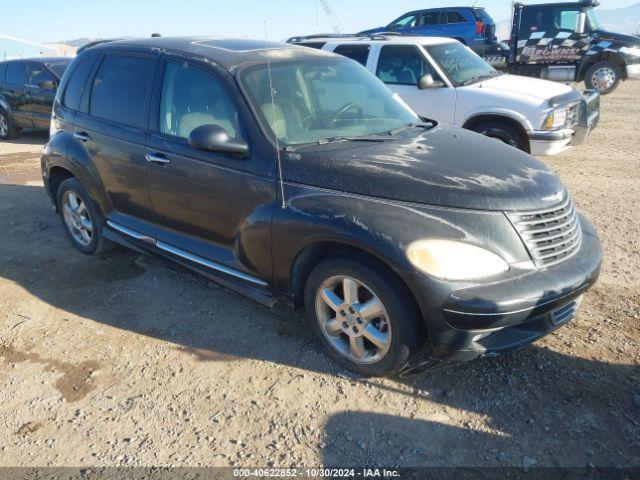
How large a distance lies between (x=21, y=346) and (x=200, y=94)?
6.86ft

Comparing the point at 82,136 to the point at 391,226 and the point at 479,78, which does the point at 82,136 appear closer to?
the point at 391,226

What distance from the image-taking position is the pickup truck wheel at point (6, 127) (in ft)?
37.8

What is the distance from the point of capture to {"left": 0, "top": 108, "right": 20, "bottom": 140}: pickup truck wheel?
11.5 metres

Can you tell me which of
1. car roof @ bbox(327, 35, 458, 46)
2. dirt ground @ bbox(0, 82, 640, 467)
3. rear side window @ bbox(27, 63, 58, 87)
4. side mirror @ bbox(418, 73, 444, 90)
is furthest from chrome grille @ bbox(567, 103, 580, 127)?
rear side window @ bbox(27, 63, 58, 87)

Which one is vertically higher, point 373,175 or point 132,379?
point 373,175

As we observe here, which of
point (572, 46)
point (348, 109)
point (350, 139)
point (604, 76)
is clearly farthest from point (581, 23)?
point (350, 139)

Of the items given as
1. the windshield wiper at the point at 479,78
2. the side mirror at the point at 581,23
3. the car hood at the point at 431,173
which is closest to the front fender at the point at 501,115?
the windshield wiper at the point at 479,78

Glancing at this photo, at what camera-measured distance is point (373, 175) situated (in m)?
2.99

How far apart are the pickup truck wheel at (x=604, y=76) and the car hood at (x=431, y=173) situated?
503 inches

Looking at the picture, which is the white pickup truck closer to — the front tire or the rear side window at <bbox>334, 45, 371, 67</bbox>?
the rear side window at <bbox>334, 45, 371, 67</bbox>

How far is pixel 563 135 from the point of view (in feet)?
22.4

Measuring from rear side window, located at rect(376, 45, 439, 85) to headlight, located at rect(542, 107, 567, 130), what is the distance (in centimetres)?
163

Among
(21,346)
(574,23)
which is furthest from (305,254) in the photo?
(574,23)

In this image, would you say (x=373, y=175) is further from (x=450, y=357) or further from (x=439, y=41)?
(x=439, y=41)
